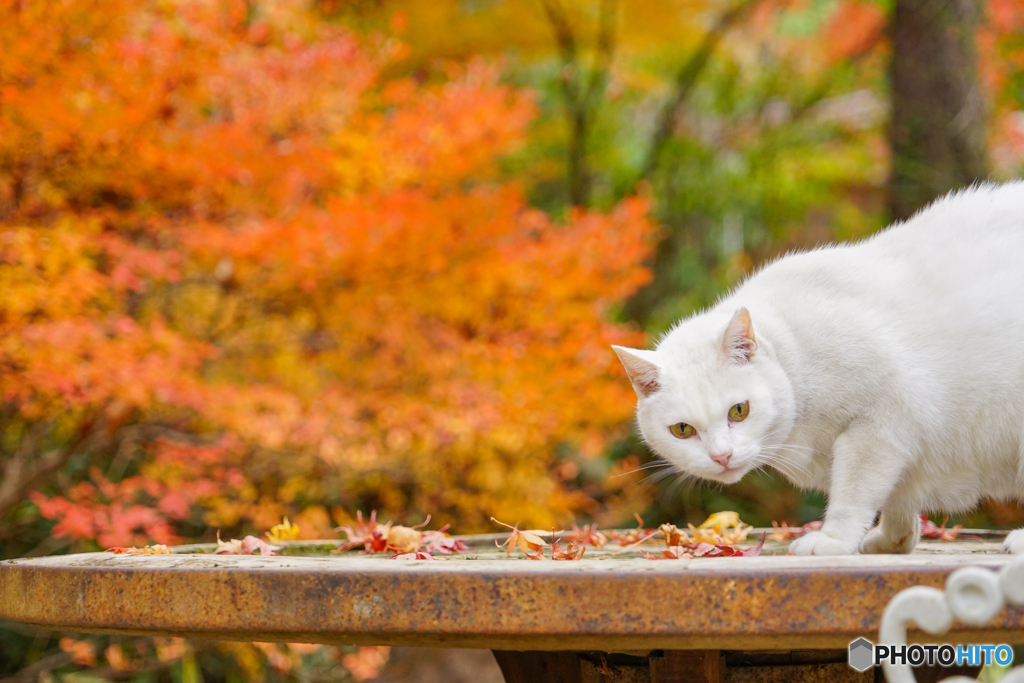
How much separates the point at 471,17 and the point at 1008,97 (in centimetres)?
435

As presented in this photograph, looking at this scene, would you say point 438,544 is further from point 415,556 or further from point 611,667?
point 611,667

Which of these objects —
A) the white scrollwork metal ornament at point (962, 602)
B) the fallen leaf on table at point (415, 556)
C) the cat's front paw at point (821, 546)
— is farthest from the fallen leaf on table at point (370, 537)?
the white scrollwork metal ornament at point (962, 602)

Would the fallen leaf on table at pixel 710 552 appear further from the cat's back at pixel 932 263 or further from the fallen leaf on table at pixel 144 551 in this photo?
the fallen leaf on table at pixel 144 551

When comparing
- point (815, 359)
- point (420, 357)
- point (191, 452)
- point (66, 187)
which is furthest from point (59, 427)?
point (815, 359)

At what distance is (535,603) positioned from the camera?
50.3 inches

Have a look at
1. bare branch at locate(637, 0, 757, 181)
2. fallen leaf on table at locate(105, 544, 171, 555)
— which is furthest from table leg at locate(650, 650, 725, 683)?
bare branch at locate(637, 0, 757, 181)

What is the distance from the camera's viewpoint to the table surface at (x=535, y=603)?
1.24 metres

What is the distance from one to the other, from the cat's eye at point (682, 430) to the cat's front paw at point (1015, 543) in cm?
77

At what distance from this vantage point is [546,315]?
573 cm

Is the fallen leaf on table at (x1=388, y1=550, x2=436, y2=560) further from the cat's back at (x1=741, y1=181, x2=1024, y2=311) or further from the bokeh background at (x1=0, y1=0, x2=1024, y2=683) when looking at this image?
the bokeh background at (x1=0, y1=0, x2=1024, y2=683)

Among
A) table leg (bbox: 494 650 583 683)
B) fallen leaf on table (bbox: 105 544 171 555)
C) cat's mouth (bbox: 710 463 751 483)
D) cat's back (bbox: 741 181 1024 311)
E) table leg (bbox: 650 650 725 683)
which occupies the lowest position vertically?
table leg (bbox: 494 650 583 683)

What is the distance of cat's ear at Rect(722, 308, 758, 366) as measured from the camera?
2035 millimetres

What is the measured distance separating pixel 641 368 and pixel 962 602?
1.21m

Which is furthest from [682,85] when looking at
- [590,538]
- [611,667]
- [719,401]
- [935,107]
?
[611,667]
